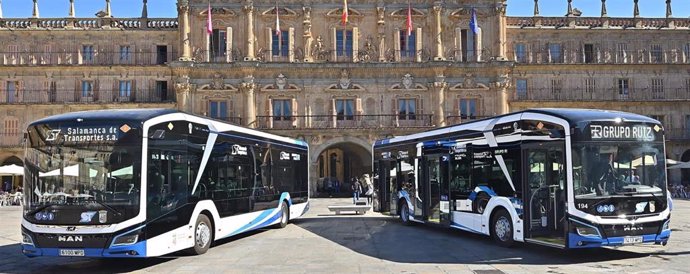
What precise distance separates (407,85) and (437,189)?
25.4 meters

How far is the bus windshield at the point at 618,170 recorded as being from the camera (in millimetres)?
11359

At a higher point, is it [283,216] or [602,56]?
[602,56]

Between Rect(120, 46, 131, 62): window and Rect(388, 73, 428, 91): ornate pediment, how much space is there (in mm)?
18895

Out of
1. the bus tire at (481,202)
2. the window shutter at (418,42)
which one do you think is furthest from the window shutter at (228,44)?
the bus tire at (481,202)

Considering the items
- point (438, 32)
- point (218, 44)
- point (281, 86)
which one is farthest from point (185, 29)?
point (438, 32)

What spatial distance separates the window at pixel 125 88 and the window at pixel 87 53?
290cm

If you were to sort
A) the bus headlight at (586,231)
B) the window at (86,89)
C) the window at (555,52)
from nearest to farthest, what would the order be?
the bus headlight at (586,231), the window at (86,89), the window at (555,52)

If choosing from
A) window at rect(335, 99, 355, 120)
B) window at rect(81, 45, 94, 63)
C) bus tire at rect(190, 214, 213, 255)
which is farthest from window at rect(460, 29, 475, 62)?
bus tire at rect(190, 214, 213, 255)

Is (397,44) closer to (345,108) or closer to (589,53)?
(345,108)

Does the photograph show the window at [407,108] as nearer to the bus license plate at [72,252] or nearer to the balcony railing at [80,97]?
the balcony railing at [80,97]

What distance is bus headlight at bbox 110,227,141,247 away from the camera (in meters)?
10.4

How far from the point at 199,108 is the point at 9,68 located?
1386 centimetres

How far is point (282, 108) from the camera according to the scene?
41.4 meters

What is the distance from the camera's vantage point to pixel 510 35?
44.7 m
